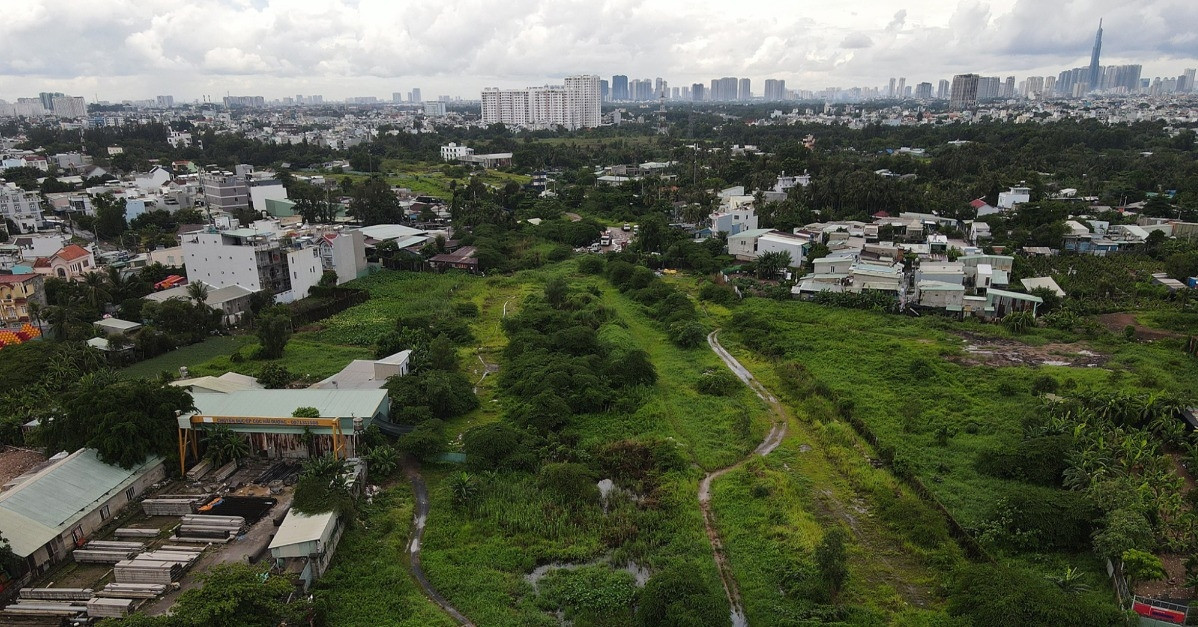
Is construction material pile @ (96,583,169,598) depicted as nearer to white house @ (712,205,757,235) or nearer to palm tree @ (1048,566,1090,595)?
palm tree @ (1048,566,1090,595)

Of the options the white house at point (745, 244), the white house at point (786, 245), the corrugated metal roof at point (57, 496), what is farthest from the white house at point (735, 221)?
the corrugated metal roof at point (57, 496)

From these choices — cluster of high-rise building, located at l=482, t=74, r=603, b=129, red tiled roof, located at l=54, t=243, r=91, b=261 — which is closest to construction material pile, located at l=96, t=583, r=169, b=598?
red tiled roof, located at l=54, t=243, r=91, b=261

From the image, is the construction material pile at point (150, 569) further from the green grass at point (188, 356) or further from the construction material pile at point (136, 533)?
the green grass at point (188, 356)

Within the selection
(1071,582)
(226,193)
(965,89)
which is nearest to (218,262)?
(226,193)

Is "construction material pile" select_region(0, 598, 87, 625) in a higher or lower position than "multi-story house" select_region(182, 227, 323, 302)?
lower

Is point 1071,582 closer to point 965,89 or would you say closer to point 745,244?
point 745,244

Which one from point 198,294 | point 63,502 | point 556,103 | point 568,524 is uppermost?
point 556,103

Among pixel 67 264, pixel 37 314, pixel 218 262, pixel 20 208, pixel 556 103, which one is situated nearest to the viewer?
pixel 37 314
